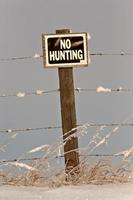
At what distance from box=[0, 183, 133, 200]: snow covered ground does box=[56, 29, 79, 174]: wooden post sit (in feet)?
1.31

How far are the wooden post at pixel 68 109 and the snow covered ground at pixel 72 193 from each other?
400mm

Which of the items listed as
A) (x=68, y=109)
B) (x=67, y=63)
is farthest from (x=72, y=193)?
(x=67, y=63)

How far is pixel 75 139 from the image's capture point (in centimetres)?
346

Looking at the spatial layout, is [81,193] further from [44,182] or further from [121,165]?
[121,165]

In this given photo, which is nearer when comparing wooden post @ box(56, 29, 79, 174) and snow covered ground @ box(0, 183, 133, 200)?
snow covered ground @ box(0, 183, 133, 200)

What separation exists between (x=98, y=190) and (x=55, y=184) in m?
0.27

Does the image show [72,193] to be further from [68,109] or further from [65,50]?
[65,50]

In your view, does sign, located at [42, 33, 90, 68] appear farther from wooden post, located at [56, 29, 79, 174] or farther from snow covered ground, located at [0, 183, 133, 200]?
snow covered ground, located at [0, 183, 133, 200]

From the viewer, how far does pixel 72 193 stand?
2.81 metres

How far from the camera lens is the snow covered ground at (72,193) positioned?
8.89 feet

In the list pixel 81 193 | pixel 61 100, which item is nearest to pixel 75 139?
pixel 61 100

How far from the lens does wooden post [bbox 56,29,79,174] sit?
11.3 feet

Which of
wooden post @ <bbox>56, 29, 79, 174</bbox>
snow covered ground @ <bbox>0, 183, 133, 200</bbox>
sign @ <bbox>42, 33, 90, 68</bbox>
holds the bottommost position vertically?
snow covered ground @ <bbox>0, 183, 133, 200</bbox>

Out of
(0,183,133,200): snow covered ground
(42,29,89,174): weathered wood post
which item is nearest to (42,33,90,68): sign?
(42,29,89,174): weathered wood post
